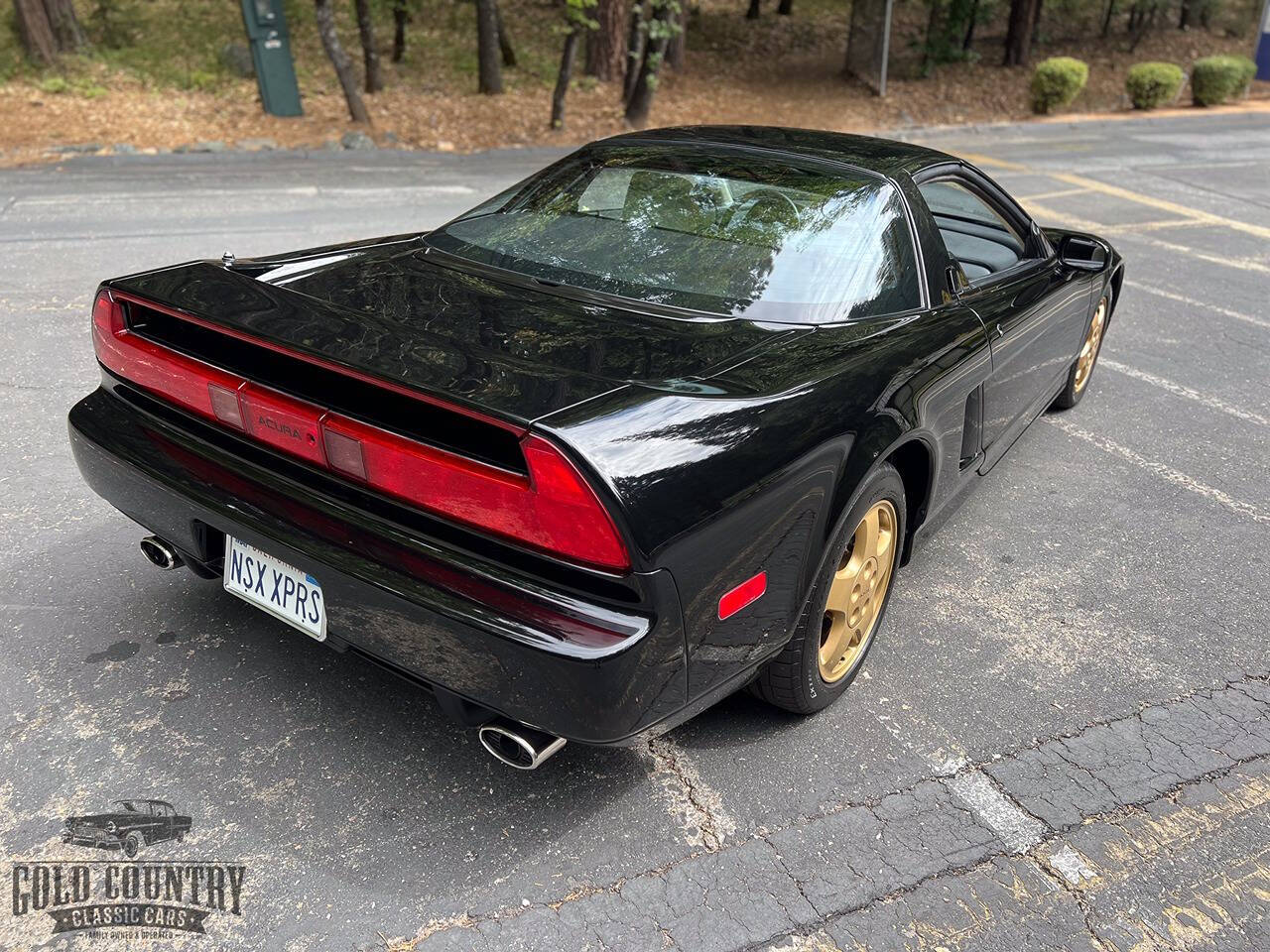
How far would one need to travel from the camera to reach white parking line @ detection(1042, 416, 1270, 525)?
13.5 ft

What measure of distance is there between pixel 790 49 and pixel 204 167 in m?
14.5

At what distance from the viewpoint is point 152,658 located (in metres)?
2.84

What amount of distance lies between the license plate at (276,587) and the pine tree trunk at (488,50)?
14.8 meters

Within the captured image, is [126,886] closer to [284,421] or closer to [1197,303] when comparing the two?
[284,421]

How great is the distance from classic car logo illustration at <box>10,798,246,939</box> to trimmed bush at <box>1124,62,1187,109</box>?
19.8 metres

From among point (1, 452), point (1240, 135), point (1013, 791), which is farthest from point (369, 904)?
point (1240, 135)

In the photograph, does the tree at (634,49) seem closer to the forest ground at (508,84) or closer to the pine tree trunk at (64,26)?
the forest ground at (508,84)

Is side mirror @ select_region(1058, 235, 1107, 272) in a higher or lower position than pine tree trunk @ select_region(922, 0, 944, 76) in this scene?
higher

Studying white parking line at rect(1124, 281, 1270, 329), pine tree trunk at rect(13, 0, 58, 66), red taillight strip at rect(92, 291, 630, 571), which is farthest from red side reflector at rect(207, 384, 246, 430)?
pine tree trunk at rect(13, 0, 58, 66)

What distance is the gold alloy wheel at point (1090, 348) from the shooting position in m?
4.96

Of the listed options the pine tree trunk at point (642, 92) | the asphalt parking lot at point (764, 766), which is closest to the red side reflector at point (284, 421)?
the asphalt parking lot at point (764, 766)

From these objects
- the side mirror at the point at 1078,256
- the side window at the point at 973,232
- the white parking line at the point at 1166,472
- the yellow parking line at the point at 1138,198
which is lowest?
the yellow parking line at the point at 1138,198

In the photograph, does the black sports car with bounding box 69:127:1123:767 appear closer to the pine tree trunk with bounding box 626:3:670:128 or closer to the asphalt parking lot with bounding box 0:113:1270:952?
the asphalt parking lot with bounding box 0:113:1270:952

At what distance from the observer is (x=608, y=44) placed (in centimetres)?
1702
